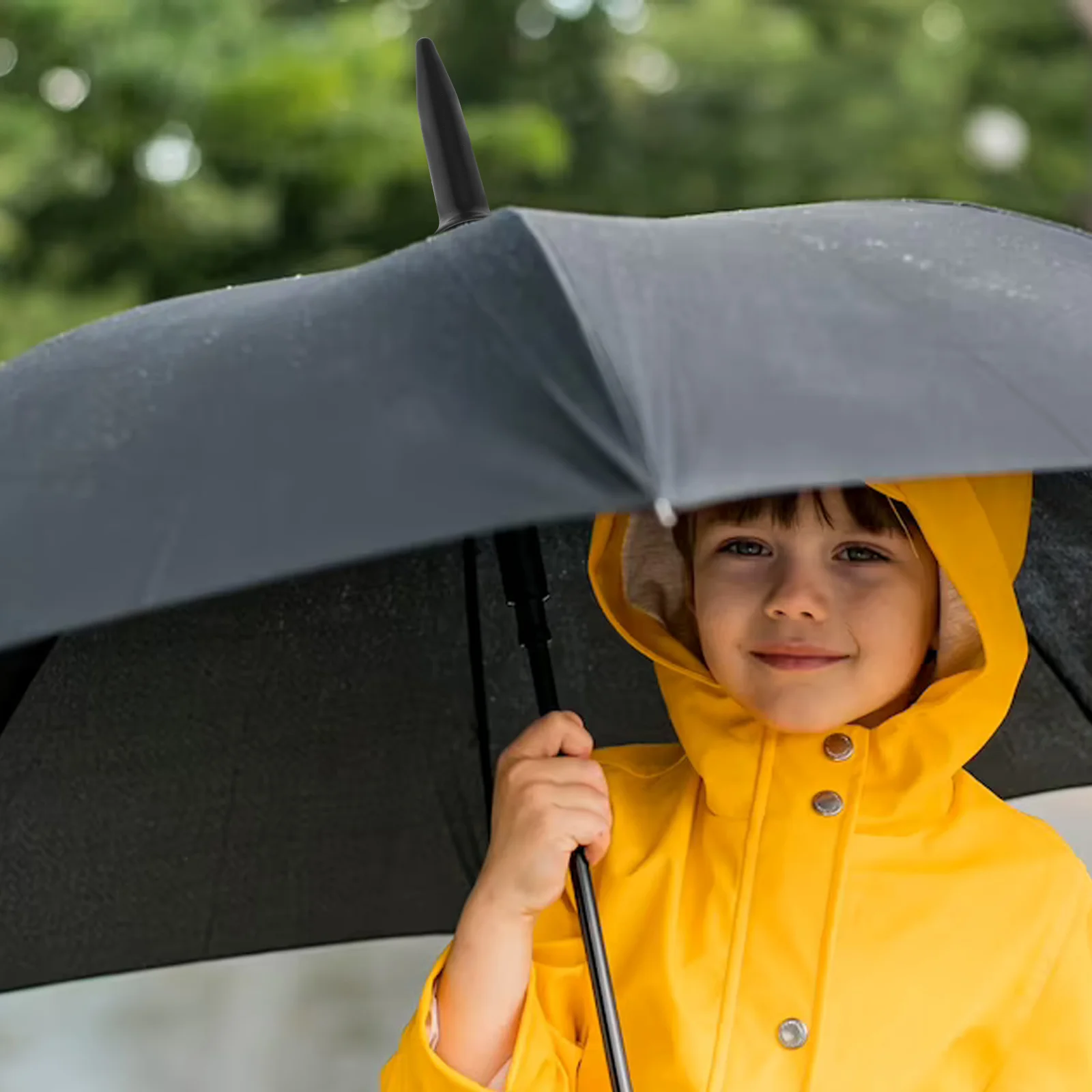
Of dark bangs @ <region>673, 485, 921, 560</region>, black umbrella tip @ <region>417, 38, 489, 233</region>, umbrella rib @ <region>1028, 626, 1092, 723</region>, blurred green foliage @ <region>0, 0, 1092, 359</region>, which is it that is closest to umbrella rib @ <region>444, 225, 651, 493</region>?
black umbrella tip @ <region>417, 38, 489, 233</region>

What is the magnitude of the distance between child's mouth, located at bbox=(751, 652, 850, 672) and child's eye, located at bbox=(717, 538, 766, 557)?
0.09 metres

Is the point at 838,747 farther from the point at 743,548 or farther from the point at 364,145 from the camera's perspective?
the point at 364,145

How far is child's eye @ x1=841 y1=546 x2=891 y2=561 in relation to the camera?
1.64 m

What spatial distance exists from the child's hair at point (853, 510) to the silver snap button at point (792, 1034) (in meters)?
0.44

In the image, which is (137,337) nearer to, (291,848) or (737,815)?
(737,815)

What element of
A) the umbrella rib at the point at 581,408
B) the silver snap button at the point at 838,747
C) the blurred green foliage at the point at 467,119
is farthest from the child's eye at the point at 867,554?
the blurred green foliage at the point at 467,119

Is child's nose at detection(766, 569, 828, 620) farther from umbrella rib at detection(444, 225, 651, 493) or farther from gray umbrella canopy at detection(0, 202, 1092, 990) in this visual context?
umbrella rib at detection(444, 225, 651, 493)

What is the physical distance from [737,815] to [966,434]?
0.69 meters

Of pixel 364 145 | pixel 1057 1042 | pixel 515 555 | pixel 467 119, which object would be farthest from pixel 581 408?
pixel 467 119

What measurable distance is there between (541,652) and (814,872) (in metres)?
0.33

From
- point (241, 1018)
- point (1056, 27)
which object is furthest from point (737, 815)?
point (1056, 27)

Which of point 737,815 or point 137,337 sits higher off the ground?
point 137,337

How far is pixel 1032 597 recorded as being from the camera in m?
1.89

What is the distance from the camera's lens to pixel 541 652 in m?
1.58
